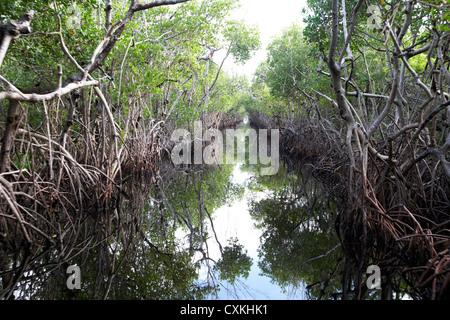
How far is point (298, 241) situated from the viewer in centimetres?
387

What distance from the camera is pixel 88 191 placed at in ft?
15.1

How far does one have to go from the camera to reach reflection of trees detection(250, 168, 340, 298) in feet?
9.36

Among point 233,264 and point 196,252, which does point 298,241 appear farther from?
point 196,252

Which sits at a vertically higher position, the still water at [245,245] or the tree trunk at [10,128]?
the tree trunk at [10,128]

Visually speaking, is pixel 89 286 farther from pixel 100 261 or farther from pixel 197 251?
pixel 197 251

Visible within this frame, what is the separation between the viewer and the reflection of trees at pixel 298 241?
2852mm

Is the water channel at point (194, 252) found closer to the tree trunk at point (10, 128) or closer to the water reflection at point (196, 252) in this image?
the water reflection at point (196, 252)

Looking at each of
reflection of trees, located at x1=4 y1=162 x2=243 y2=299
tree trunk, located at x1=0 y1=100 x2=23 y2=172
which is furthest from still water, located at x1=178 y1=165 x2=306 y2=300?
tree trunk, located at x1=0 y1=100 x2=23 y2=172

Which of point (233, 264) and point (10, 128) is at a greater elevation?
point (10, 128)

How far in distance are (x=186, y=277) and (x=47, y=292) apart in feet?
3.69

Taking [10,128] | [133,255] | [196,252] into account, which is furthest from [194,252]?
[10,128]

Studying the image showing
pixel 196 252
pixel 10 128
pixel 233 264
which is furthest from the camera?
pixel 196 252

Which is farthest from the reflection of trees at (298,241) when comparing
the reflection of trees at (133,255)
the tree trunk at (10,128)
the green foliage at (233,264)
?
the tree trunk at (10,128)
